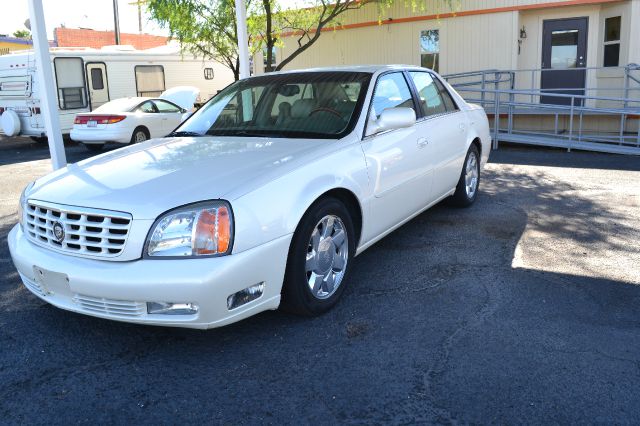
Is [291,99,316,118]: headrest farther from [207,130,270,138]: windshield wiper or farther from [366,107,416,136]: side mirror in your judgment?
[366,107,416,136]: side mirror

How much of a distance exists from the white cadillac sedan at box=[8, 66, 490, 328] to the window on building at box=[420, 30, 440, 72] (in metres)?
10.1

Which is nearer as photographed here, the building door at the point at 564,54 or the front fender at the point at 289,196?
the front fender at the point at 289,196

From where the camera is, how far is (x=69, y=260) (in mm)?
3273

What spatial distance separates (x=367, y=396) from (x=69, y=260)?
176 centimetres

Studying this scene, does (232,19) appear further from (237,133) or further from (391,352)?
(391,352)

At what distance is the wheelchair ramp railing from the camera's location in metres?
11.6

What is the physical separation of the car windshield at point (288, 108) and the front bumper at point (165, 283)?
4.27ft

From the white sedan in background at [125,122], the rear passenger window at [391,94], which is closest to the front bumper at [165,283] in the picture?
the rear passenger window at [391,94]

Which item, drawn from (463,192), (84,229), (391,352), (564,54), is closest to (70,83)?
(564,54)

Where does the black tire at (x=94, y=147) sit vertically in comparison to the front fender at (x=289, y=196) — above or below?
below

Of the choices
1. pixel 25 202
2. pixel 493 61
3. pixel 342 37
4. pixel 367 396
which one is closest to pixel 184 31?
pixel 342 37

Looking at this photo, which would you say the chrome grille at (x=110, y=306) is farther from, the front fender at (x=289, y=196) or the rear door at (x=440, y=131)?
the rear door at (x=440, y=131)

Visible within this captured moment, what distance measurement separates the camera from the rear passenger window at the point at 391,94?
15.1 ft

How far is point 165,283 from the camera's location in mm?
3025
